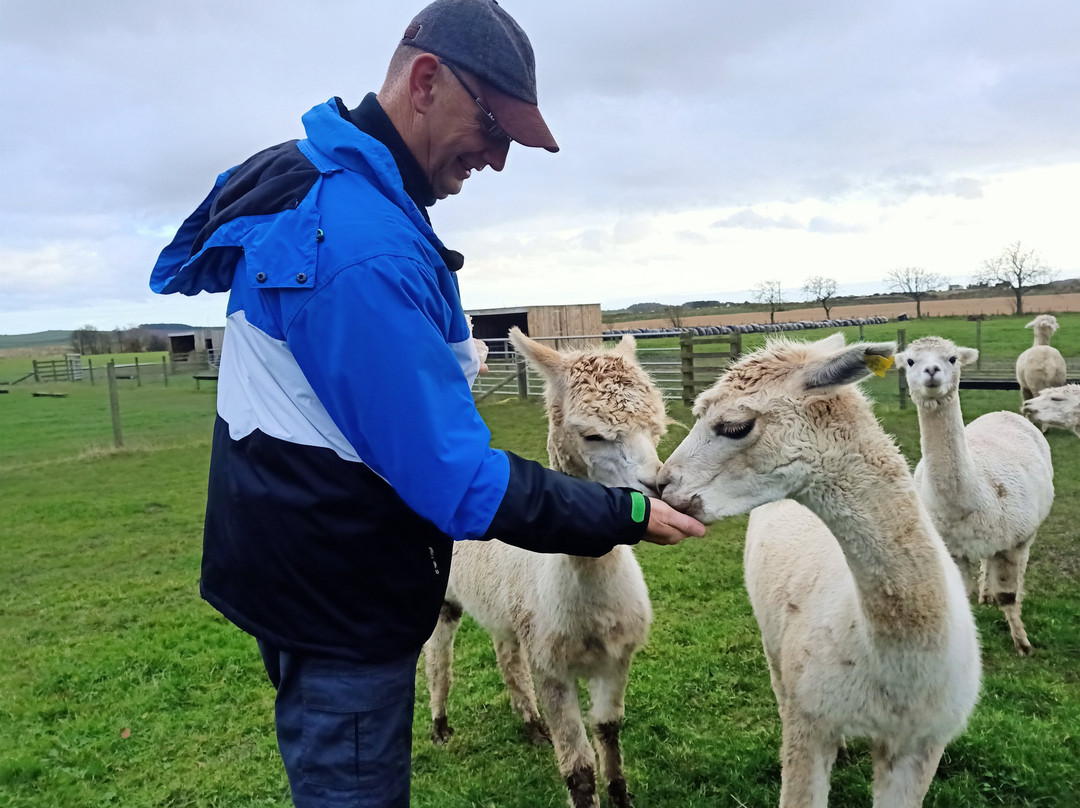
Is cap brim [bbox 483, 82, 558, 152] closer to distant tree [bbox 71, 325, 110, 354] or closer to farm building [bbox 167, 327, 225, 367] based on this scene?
farm building [bbox 167, 327, 225, 367]

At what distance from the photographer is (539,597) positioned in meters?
3.29

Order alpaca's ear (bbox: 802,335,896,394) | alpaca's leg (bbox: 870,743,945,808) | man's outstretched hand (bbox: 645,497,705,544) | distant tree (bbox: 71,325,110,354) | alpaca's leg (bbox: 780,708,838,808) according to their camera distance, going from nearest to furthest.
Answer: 1. man's outstretched hand (bbox: 645,497,705,544)
2. alpaca's ear (bbox: 802,335,896,394)
3. alpaca's leg (bbox: 870,743,945,808)
4. alpaca's leg (bbox: 780,708,838,808)
5. distant tree (bbox: 71,325,110,354)

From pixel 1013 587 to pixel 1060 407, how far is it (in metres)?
2.74

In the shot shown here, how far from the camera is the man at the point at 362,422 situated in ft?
4.45

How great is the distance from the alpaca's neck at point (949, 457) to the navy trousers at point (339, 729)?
4.59 meters

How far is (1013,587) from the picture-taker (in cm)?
496

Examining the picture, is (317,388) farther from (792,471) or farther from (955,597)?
(955,597)

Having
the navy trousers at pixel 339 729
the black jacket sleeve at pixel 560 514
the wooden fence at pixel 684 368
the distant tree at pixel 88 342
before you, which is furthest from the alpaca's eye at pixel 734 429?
the distant tree at pixel 88 342

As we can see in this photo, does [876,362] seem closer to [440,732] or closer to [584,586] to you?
[584,586]

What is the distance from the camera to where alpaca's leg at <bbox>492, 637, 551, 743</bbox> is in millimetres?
4195

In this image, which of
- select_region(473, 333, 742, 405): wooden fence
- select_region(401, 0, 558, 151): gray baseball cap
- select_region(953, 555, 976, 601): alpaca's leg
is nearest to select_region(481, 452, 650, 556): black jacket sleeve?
select_region(401, 0, 558, 151): gray baseball cap

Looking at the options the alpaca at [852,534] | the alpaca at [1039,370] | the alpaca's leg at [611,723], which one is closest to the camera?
the alpaca at [852,534]

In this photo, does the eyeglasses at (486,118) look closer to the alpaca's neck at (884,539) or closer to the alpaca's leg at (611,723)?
the alpaca's neck at (884,539)

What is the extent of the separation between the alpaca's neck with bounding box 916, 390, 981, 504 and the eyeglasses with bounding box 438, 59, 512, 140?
4.46 metres
